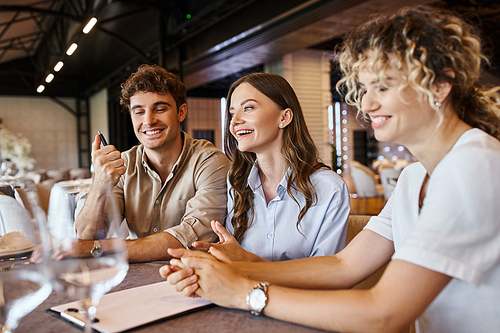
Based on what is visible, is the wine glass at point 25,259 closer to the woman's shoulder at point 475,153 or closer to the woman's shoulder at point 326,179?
the woman's shoulder at point 475,153

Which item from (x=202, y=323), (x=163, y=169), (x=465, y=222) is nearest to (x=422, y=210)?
(x=465, y=222)

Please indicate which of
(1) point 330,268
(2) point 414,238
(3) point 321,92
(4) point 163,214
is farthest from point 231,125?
(3) point 321,92

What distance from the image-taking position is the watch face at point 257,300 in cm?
83

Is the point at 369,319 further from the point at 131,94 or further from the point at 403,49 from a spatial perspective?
the point at 131,94

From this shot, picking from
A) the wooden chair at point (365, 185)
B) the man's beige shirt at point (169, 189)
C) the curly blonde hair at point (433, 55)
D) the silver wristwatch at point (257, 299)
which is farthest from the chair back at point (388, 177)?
the silver wristwatch at point (257, 299)

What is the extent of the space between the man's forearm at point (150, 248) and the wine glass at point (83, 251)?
77 centimetres

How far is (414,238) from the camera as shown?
761mm

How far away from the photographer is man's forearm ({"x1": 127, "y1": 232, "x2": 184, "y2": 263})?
53.5 inches

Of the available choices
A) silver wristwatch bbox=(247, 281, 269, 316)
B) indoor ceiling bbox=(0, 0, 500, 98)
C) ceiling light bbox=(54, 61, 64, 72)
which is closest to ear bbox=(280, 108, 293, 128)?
silver wristwatch bbox=(247, 281, 269, 316)

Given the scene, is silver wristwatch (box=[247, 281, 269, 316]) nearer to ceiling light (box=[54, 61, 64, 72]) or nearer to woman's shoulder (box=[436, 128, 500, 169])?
woman's shoulder (box=[436, 128, 500, 169])

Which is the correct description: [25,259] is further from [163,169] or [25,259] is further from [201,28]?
[201,28]

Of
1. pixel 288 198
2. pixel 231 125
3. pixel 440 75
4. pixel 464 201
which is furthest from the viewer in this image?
pixel 231 125

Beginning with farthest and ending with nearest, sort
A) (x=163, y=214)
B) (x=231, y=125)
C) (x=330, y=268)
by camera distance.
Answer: (x=163, y=214), (x=231, y=125), (x=330, y=268)

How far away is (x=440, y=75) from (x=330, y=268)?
0.59 meters
